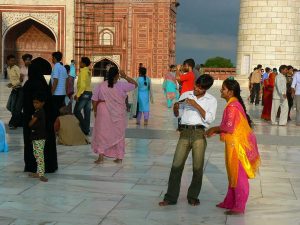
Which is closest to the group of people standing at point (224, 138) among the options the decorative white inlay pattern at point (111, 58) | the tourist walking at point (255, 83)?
the tourist walking at point (255, 83)

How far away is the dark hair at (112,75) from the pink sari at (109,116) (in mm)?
64

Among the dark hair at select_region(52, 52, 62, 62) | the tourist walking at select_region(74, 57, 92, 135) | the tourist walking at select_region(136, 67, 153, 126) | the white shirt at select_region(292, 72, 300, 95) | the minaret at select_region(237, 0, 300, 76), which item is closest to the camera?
the dark hair at select_region(52, 52, 62, 62)

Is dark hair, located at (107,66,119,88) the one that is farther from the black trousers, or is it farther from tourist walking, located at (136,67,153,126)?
the black trousers

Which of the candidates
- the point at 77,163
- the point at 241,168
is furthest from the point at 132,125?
the point at 241,168

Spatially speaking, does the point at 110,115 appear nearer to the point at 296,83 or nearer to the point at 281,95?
the point at 281,95

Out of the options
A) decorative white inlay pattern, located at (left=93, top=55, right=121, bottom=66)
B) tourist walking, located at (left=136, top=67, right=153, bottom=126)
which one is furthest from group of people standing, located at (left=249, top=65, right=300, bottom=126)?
decorative white inlay pattern, located at (left=93, top=55, right=121, bottom=66)

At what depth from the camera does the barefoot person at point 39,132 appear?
19.6 feet

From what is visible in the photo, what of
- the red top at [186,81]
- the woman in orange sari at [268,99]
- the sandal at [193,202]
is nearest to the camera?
the sandal at [193,202]

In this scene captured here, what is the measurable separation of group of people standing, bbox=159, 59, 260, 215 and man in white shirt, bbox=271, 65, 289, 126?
759cm

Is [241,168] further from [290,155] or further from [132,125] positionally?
[132,125]

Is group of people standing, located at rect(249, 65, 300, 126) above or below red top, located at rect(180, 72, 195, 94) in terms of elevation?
below

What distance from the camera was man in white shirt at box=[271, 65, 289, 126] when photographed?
12266mm

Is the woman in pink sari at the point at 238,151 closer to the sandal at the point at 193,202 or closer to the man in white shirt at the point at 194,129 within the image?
the man in white shirt at the point at 194,129

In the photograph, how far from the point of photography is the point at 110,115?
23.1 feet
